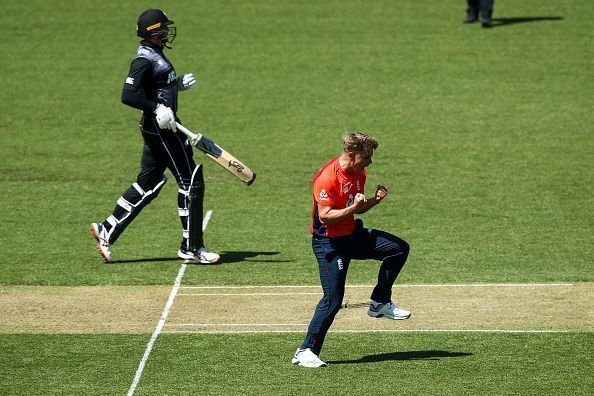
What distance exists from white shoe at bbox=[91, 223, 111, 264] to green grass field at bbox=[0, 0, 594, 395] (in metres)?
0.21

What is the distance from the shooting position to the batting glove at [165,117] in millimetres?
12359

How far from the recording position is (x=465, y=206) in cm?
1557

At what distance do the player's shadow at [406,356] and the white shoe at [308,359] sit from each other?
240mm

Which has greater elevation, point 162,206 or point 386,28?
point 386,28

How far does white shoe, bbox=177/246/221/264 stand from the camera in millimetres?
13008

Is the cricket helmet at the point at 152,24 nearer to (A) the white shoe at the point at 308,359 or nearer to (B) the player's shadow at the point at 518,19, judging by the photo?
(A) the white shoe at the point at 308,359

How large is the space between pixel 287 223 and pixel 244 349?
16.2 feet

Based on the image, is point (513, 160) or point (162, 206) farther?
point (513, 160)

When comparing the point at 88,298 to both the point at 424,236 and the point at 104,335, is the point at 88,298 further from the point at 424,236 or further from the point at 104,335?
the point at 424,236

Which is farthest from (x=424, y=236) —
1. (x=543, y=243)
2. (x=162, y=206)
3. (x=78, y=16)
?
(x=78, y=16)

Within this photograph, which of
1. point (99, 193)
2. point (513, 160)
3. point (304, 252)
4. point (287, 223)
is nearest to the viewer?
point (304, 252)

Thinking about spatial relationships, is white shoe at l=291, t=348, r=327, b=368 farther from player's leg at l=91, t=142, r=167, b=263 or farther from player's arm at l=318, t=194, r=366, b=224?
player's leg at l=91, t=142, r=167, b=263

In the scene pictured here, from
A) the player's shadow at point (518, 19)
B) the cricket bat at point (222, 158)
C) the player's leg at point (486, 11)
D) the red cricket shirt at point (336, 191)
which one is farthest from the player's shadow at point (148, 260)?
the player's shadow at point (518, 19)

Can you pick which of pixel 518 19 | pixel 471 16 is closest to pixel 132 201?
pixel 471 16
